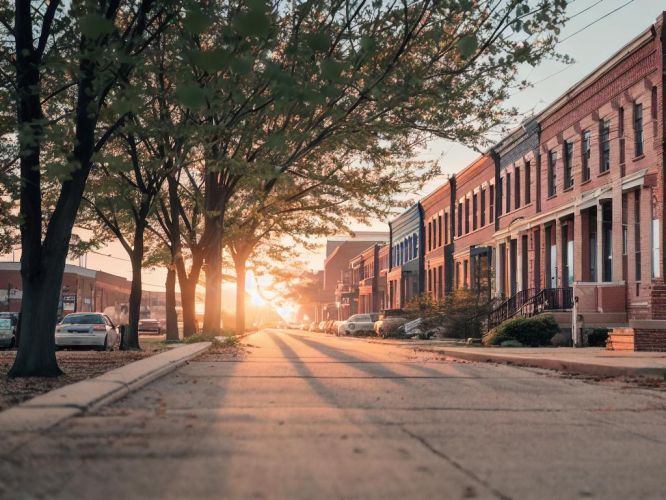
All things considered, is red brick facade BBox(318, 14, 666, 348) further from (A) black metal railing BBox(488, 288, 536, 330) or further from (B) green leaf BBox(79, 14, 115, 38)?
(B) green leaf BBox(79, 14, 115, 38)

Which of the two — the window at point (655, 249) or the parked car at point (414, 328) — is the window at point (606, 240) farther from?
the parked car at point (414, 328)

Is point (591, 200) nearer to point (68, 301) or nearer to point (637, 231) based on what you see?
point (637, 231)

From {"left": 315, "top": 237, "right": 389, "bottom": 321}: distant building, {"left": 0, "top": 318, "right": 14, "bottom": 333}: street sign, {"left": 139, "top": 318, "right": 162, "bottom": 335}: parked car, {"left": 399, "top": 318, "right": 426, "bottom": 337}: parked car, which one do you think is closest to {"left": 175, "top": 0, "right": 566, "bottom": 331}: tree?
{"left": 0, "top": 318, "right": 14, "bottom": 333}: street sign

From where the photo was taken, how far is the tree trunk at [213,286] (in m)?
32.8

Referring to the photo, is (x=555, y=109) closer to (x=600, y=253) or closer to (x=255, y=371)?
(x=600, y=253)

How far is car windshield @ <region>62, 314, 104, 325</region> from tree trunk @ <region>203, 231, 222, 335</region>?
462 centimetres

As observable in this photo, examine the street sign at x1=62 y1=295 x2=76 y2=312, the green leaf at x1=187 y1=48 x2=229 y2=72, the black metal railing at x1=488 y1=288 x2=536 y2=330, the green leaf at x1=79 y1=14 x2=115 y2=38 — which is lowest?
the black metal railing at x1=488 y1=288 x2=536 y2=330

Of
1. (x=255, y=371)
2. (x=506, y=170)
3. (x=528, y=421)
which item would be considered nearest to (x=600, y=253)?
(x=506, y=170)

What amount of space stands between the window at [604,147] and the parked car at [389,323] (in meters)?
19.2

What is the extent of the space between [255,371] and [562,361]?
533 cm

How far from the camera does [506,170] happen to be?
138ft

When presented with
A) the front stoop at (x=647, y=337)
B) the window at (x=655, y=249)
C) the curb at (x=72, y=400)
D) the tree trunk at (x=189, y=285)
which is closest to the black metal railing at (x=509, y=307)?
the window at (x=655, y=249)

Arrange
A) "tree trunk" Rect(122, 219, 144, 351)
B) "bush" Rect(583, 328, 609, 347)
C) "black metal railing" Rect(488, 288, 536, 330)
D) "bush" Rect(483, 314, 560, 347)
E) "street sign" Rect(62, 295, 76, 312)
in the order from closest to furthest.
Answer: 1. "bush" Rect(583, 328, 609, 347)
2. "tree trunk" Rect(122, 219, 144, 351)
3. "bush" Rect(483, 314, 560, 347)
4. "black metal railing" Rect(488, 288, 536, 330)
5. "street sign" Rect(62, 295, 76, 312)

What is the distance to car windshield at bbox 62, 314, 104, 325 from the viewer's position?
94.5ft
